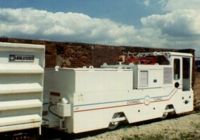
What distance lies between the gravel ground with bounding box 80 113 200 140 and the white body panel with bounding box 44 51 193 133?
0.27 m

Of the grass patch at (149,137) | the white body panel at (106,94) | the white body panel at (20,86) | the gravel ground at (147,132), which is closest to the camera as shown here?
the white body panel at (20,86)

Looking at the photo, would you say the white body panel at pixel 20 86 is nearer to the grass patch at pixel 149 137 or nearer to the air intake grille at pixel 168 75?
the grass patch at pixel 149 137

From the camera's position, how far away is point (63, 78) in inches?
431

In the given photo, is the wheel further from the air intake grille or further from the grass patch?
the air intake grille

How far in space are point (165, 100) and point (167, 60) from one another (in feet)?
4.41

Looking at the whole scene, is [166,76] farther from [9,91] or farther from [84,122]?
[9,91]

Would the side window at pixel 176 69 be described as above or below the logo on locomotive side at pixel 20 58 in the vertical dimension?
below

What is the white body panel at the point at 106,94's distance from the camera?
10.7 m

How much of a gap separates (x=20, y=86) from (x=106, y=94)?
9.60ft

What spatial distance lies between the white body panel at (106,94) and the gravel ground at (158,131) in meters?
0.27

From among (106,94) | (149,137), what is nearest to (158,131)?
(149,137)

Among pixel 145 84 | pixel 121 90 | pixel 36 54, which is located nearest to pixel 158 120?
pixel 145 84

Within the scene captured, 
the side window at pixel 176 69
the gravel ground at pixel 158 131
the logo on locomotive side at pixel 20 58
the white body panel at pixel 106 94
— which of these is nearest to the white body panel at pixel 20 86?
the logo on locomotive side at pixel 20 58

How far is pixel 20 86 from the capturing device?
9.31 metres
